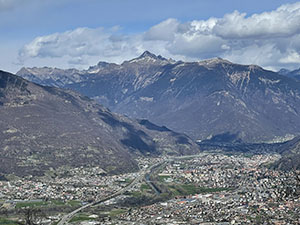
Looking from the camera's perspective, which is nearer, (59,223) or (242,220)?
(242,220)

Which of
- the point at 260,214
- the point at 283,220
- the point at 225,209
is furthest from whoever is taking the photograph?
the point at 225,209

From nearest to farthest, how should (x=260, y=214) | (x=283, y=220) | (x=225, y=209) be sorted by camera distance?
(x=283, y=220) → (x=260, y=214) → (x=225, y=209)

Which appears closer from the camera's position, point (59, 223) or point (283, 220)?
point (283, 220)

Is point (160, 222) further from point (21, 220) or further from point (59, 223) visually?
point (21, 220)

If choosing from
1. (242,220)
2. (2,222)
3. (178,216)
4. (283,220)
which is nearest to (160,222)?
(178,216)

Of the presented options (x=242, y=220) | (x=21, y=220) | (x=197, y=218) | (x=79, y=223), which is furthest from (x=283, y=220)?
(x=21, y=220)

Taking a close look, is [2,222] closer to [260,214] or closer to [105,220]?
[105,220]

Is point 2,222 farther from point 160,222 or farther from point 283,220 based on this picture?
point 283,220

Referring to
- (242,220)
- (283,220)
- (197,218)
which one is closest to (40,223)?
(197,218)
